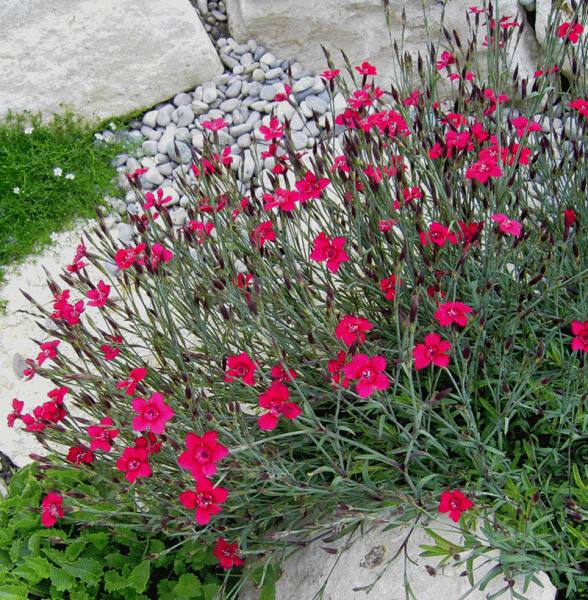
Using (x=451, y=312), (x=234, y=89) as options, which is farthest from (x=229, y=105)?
(x=451, y=312)

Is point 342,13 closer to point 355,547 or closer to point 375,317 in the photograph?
point 375,317

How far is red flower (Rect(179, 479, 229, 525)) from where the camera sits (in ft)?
5.45

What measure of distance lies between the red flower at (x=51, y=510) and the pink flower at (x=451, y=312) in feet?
4.55

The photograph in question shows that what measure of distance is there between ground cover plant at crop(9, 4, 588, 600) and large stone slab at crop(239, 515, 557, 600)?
7cm

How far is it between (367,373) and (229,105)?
3.60 meters

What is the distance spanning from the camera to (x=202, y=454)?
158 centimetres

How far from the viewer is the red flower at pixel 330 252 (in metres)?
1.85

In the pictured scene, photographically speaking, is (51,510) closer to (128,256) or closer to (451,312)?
(128,256)

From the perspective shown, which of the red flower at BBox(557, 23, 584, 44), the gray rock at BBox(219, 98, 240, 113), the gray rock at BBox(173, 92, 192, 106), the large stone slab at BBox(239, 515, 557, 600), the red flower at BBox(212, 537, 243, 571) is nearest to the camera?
the large stone slab at BBox(239, 515, 557, 600)

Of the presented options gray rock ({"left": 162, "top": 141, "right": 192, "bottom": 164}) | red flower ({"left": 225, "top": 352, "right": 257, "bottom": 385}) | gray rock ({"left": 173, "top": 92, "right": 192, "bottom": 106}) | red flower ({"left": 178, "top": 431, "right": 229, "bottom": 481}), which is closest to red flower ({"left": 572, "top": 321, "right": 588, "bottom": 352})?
red flower ({"left": 225, "top": 352, "right": 257, "bottom": 385})

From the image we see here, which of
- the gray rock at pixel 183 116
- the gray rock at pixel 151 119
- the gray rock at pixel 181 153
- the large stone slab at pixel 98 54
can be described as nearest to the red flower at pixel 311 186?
the gray rock at pixel 181 153

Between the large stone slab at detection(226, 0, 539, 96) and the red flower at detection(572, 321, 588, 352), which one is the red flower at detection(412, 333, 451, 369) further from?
the large stone slab at detection(226, 0, 539, 96)

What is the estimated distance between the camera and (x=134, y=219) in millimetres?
2111

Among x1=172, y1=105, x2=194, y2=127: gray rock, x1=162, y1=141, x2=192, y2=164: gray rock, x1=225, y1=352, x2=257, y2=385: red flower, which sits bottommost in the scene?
x1=162, y1=141, x2=192, y2=164: gray rock
